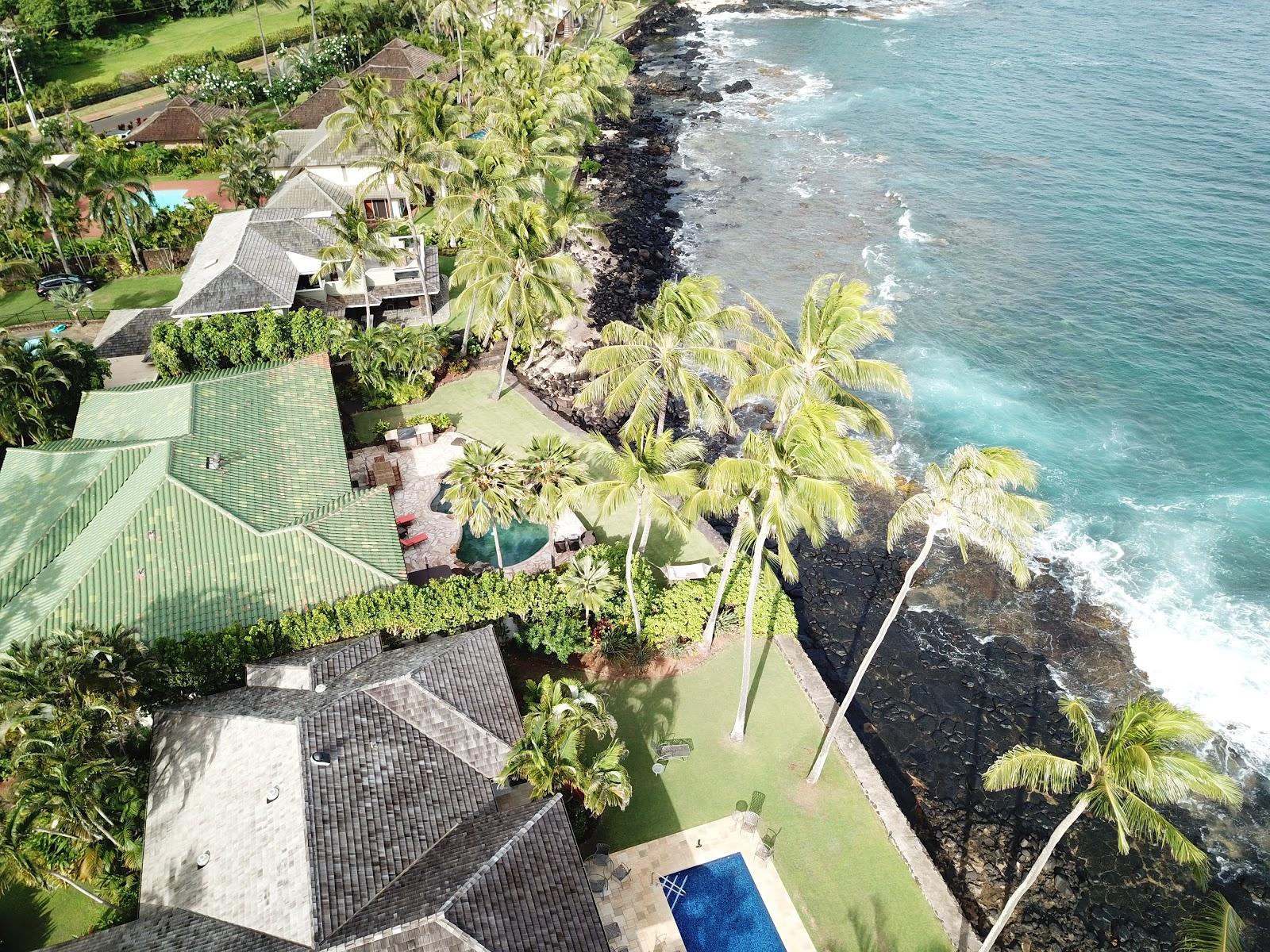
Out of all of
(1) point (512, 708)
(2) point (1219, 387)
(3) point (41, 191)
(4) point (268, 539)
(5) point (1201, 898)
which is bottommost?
(5) point (1201, 898)

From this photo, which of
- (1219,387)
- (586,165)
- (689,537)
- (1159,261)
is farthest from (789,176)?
(689,537)

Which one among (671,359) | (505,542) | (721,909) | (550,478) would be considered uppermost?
(671,359)

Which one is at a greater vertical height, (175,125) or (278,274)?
(175,125)

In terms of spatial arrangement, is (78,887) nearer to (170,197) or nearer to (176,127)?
(170,197)

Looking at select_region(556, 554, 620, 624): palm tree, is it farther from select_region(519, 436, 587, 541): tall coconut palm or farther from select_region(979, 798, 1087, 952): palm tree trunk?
select_region(979, 798, 1087, 952): palm tree trunk

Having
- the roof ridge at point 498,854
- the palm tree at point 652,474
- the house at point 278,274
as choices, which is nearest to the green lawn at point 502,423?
the house at point 278,274

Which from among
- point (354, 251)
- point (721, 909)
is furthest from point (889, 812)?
point (354, 251)

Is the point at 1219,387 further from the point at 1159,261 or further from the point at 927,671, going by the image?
the point at 927,671

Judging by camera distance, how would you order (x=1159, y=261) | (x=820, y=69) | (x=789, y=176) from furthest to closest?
(x=820, y=69), (x=789, y=176), (x=1159, y=261)
